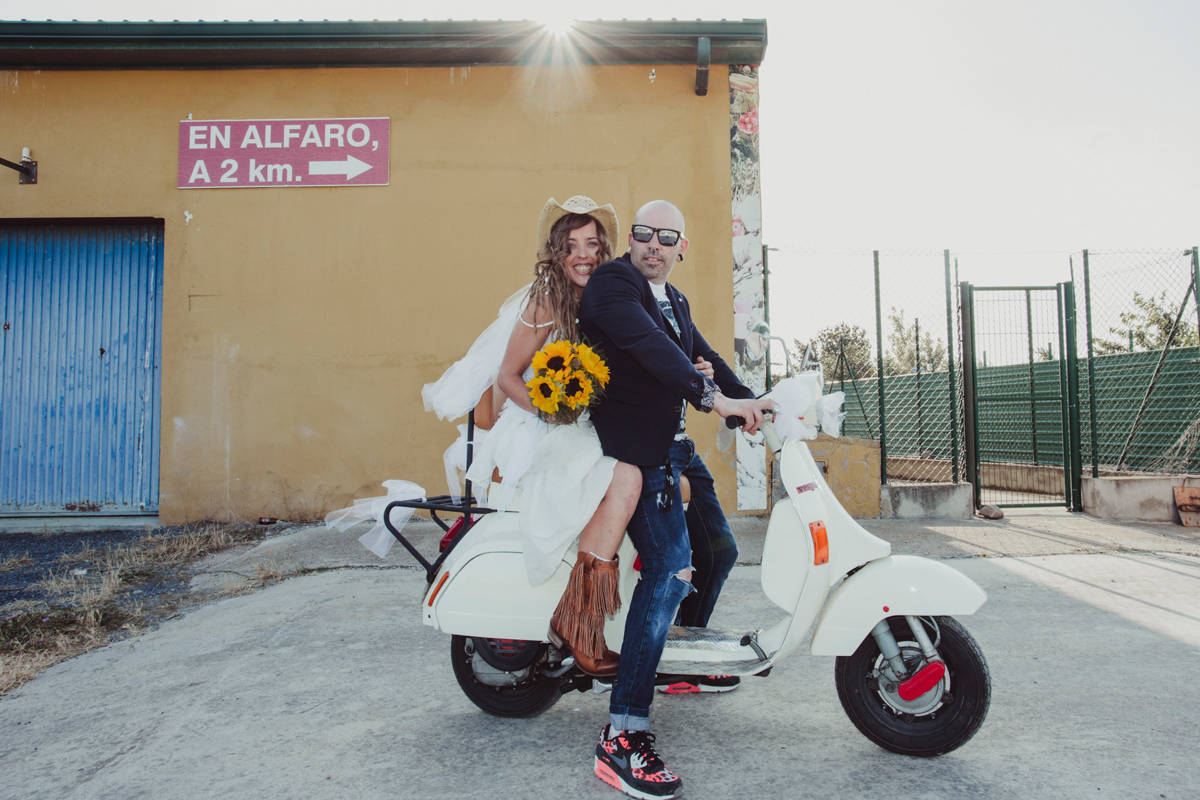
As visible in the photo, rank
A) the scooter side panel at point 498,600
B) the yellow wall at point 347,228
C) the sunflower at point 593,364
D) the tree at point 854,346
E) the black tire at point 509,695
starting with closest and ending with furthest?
the sunflower at point 593,364, the scooter side panel at point 498,600, the black tire at point 509,695, the yellow wall at point 347,228, the tree at point 854,346

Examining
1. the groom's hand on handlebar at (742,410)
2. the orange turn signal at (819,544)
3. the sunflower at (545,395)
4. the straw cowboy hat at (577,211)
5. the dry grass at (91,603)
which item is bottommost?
the dry grass at (91,603)

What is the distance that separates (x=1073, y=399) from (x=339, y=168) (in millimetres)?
7698

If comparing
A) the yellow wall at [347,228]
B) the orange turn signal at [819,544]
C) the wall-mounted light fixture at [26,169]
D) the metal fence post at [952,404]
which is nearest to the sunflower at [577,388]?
the orange turn signal at [819,544]

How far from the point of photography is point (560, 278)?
2.52m

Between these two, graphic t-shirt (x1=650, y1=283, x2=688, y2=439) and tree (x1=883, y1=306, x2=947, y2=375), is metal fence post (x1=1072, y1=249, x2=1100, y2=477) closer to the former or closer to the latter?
tree (x1=883, y1=306, x2=947, y2=375)

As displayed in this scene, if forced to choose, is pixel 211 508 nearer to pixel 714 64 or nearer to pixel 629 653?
pixel 629 653

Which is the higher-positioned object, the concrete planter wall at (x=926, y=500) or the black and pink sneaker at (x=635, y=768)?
the concrete planter wall at (x=926, y=500)

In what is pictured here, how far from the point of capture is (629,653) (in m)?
2.15

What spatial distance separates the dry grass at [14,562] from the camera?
5031 mm

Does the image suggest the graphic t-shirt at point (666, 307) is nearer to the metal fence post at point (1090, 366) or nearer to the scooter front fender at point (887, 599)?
the scooter front fender at point (887, 599)

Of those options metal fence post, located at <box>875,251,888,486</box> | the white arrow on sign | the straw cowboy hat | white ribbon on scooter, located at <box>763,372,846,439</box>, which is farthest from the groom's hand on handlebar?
the white arrow on sign

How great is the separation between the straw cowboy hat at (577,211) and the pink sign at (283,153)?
4636 millimetres

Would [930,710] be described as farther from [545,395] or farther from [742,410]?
[545,395]

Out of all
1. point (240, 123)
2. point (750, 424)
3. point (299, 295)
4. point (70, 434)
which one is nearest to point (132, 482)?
point (70, 434)
